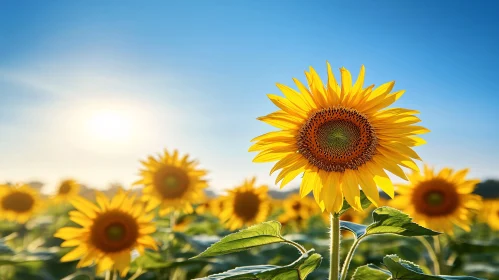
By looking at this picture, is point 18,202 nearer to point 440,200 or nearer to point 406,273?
point 440,200

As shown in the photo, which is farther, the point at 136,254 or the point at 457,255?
the point at 457,255

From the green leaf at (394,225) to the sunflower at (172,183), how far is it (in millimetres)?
5618

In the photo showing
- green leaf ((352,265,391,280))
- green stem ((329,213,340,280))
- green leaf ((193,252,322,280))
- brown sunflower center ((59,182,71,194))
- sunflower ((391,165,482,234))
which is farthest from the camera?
brown sunflower center ((59,182,71,194))

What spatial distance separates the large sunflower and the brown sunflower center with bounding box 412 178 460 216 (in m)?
3.65

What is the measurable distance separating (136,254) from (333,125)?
3.08 m

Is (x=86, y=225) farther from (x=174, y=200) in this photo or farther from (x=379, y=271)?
(x=379, y=271)

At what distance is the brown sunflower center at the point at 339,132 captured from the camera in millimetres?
3199

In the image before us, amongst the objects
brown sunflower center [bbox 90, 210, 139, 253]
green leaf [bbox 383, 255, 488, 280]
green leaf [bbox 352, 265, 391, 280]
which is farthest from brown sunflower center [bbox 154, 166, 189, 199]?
green leaf [bbox 383, 255, 488, 280]

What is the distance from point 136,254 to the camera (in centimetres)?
521

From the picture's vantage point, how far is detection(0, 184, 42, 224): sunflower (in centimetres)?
1158

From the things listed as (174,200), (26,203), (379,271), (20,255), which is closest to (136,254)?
(20,255)

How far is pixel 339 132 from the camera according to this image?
3381 mm

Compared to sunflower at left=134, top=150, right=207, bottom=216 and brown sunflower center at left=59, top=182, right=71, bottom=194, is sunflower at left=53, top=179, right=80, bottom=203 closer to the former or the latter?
brown sunflower center at left=59, top=182, right=71, bottom=194

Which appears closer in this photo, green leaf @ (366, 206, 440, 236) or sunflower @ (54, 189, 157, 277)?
green leaf @ (366, 206, 440, 236)
